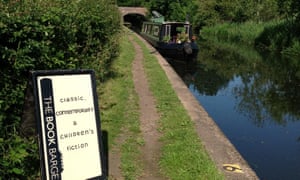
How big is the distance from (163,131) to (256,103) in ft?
20.3

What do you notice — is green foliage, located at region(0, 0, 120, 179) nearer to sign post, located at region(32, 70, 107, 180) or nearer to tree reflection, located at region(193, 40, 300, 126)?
sign post, located at region(32, 70, 107, 180)

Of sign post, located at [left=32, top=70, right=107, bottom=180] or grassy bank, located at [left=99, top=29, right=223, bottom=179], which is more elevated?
sign post, located at [left=32, top=70, right=107, bottom=180]

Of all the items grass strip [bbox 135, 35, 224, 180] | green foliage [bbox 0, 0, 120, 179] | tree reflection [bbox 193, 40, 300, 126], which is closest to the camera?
green foliage [bbox 0, 0, 120, 179]

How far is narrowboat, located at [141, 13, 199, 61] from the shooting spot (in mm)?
20391

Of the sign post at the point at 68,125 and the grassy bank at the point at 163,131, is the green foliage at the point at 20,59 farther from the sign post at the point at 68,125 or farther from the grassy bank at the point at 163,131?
the grassy bank at the point at 163,131

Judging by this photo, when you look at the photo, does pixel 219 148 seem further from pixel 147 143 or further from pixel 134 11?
pixel 134 11

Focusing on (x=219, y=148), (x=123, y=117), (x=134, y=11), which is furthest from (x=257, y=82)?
(x=134, y=11)

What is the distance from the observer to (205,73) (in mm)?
17406

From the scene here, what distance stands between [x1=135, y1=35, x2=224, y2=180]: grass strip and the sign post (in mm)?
1422

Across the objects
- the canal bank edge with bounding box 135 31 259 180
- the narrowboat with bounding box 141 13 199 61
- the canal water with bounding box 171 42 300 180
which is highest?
the narrowboat with bounding box 141 13 199 61

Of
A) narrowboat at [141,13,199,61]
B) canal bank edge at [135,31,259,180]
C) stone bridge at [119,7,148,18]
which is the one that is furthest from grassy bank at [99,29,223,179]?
stone bridge at [119,7,148,18]

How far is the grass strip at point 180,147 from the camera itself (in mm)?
4711

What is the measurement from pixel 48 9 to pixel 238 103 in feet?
27.1

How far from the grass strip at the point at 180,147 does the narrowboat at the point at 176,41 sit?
459 inches
